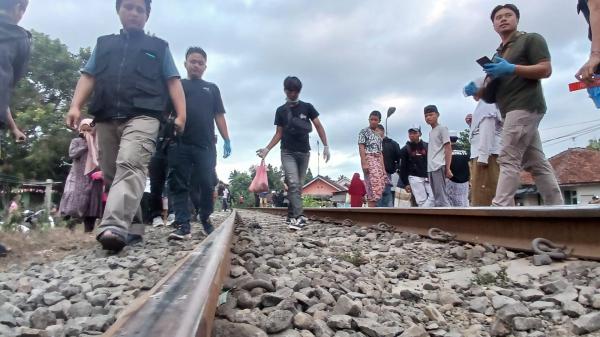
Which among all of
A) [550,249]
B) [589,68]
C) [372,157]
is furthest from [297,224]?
[589,68]

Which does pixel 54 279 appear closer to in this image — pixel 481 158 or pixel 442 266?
pixel 442 266

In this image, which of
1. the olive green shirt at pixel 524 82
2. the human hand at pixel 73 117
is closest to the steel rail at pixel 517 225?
the olive green shirt at pixel 524 82

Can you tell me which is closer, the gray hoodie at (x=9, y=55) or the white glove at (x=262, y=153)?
the gray hoodie at (x=9, y=55)

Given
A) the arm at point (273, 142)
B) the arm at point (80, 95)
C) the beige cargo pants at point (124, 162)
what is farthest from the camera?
the arm at point (273, 142)

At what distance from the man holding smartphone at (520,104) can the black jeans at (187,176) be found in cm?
296

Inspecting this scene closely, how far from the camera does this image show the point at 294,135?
21.1ft

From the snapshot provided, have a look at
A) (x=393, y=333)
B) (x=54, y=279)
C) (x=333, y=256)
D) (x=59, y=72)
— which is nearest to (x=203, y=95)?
(x=333, y=256)

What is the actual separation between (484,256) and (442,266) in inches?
15.7

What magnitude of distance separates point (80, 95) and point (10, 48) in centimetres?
64

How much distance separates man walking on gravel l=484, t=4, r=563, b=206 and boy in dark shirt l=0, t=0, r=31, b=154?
401 cm

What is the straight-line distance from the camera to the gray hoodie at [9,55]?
386 cm

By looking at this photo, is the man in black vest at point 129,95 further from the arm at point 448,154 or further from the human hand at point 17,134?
the arm at point 448,154

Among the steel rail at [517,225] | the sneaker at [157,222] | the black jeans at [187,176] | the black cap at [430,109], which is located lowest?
the sneaker at [157,222]

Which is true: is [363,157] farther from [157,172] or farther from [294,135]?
[157,172]
